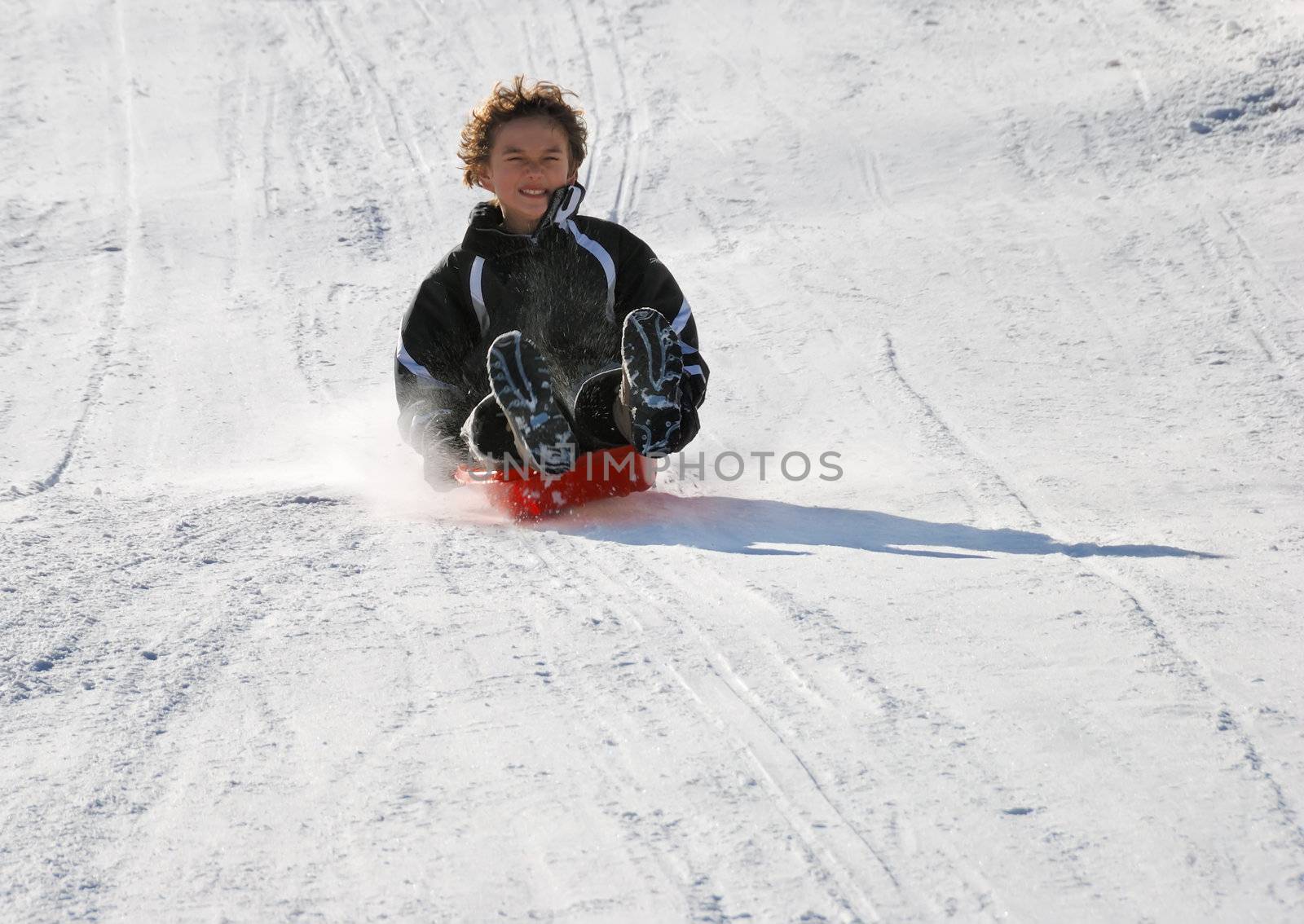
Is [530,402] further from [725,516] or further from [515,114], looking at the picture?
[515,114]

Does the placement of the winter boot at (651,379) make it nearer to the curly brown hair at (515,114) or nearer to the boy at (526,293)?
the boy at (526,293)

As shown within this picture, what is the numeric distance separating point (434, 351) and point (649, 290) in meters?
0.59

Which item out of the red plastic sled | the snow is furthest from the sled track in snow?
the red plastic sled

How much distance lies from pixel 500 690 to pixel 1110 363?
3.01 meters

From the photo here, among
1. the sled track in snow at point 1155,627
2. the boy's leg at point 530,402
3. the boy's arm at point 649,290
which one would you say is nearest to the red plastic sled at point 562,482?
the boy's leg at point 530,402

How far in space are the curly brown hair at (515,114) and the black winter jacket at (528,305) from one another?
0.71 feet

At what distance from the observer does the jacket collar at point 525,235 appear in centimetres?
373

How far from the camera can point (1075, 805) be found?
181cm

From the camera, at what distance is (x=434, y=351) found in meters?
3.72

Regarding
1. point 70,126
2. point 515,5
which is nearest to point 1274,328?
point 515,5

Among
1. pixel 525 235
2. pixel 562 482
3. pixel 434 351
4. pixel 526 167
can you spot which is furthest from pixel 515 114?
pixel 562 482

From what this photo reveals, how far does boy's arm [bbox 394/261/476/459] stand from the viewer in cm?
A: 368

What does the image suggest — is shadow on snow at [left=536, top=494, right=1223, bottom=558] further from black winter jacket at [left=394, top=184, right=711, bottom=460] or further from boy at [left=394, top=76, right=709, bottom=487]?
black winter jacket at [left=394, top=184, right=711, bottom=460]

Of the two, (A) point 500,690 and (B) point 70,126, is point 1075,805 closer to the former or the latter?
(A) point 500,690
